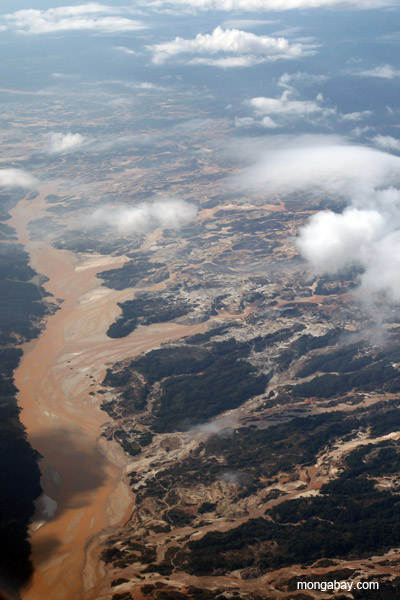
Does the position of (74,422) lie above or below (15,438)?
below

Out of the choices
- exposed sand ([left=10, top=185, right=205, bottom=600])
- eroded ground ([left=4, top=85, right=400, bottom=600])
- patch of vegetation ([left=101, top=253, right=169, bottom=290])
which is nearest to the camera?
eroded ground ([left=4, top=85, right=400, bottom=600])

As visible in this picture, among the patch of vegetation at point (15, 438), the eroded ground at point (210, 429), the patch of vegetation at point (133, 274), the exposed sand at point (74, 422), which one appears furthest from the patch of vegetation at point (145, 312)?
the patch of vegetation at point (15, 438)

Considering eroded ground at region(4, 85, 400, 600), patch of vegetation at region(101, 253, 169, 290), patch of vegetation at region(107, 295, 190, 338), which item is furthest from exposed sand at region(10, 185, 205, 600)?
patch of vegetation at region(101, 253, 169, 290)

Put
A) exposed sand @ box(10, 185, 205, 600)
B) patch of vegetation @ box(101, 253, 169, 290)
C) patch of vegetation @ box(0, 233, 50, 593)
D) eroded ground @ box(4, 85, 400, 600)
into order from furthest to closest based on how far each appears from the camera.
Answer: patch of vegetation @ box(101, 253, 169, 290) → exposed sand @ box(10, 185, 205, 600) → eroded ground @ box(4, 85, 400, 600) → patch of vegetation @ box(0, 233, 50, 593)

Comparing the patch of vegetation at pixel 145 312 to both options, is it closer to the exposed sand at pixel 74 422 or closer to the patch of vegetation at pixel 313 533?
the exposed sand at pixel 74 422

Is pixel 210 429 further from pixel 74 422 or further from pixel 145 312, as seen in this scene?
pixel 145 312

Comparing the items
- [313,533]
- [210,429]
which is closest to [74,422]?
[210,429]

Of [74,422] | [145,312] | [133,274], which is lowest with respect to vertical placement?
[145,312]

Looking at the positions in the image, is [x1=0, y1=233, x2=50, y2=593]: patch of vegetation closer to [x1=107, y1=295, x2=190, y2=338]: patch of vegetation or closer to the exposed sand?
the exposed sand

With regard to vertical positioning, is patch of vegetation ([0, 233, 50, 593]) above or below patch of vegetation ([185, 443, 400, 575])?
above
